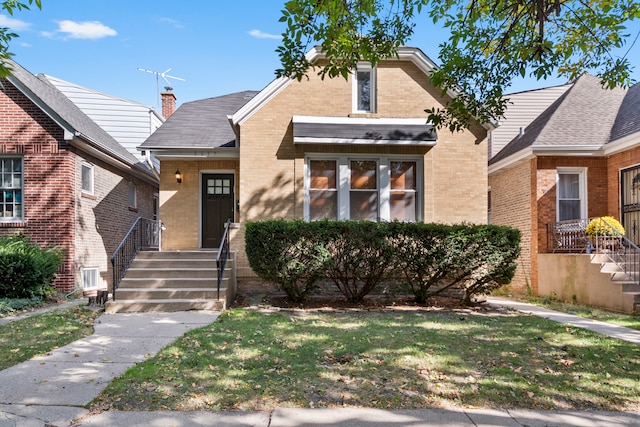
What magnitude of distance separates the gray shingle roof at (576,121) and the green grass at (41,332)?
1187 centimetres

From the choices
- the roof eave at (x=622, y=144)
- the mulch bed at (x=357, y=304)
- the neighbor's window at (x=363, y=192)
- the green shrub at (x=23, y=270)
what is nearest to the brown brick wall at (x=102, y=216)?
the green shrub at (x=23, y=270)

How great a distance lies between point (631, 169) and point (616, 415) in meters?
10.2

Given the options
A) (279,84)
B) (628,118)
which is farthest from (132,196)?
(628,118)

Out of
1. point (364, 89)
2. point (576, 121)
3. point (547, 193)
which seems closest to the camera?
point (364, 89)

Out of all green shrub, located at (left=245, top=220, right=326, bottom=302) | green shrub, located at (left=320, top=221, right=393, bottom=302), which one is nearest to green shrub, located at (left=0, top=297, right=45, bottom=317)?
green shrub, located at (left=245, top=220, right=326, bottom=302)

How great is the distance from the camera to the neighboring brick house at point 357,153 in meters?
11.1

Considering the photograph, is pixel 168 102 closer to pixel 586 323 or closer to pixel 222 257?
pixel 222 257

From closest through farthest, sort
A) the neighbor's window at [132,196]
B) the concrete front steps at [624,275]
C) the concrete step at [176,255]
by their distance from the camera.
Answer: the concrete front steps at [624,275] → the concrete step at [176,255] → the neighbor's window at [132,196]

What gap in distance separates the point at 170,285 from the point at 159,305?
739 mm

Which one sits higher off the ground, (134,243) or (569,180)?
(569,180)

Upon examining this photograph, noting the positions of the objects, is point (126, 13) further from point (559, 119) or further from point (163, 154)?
point (559, 119)

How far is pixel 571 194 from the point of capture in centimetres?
1273

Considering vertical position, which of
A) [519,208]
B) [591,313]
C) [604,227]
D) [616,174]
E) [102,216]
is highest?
[616,174]

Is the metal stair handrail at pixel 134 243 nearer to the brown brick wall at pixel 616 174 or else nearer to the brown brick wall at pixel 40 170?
the brown brick wall at pixel 40 170
